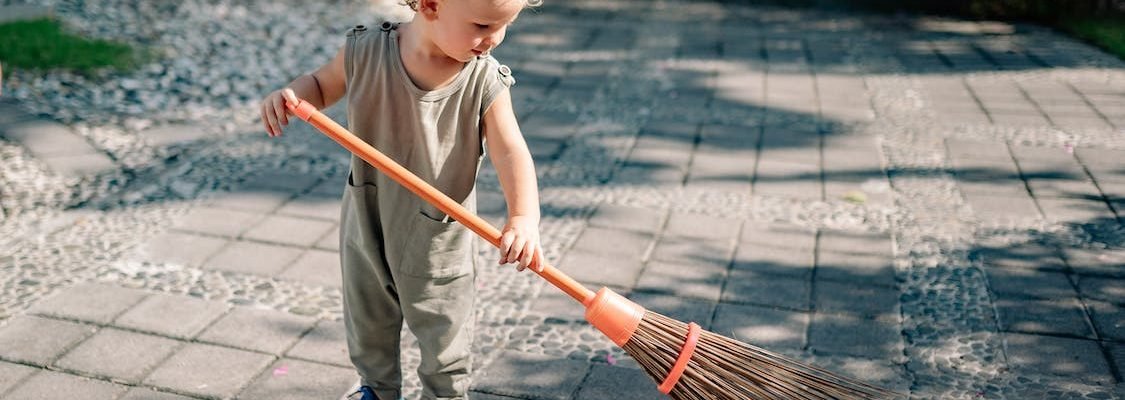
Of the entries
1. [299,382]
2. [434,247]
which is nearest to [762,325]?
[434,247]

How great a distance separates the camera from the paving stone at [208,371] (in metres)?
2.71

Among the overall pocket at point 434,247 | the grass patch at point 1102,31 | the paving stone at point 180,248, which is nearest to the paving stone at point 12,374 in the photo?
the paving stone at point 180,248

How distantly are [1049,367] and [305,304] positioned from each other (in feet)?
7.65

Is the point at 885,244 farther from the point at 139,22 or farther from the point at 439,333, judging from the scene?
the point at 139,22

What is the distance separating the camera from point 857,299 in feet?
10.9

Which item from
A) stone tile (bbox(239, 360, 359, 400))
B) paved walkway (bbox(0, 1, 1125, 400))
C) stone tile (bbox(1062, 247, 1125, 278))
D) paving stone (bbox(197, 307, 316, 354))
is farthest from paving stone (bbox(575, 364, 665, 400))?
stone tile (bbox(1062, 247, 1125, 278))

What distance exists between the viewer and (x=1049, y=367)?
9.50 feet

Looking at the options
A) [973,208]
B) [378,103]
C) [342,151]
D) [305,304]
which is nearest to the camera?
[378,103]

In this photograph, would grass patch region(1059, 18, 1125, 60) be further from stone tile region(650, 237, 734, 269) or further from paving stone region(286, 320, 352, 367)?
paving stone region(286, 320, 352, 367)

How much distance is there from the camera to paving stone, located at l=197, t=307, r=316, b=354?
2955 mm

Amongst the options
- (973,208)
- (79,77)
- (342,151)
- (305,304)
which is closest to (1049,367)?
(973,208)

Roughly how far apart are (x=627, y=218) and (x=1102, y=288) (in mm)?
1751

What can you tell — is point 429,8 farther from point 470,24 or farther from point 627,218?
point 627,218

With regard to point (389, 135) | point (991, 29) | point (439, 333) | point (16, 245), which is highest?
point (389, 135)
